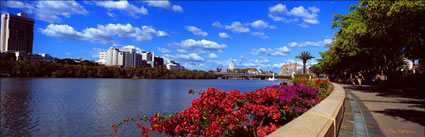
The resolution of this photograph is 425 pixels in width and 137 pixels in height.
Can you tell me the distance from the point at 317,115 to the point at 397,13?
11376mm

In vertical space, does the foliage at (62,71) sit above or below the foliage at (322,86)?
above

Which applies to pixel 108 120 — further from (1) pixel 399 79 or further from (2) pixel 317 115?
(1) pixel 399 79

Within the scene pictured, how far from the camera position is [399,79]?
36.7 meters

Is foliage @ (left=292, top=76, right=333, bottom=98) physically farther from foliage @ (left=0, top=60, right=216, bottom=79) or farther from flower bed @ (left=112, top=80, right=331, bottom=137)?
foliage @ (left=0, top=60, right=216, bottom=79)

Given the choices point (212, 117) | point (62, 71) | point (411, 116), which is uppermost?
point (62, 71)

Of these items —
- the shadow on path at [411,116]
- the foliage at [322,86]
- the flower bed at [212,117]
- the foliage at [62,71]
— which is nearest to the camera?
the flower bed at [212,117]

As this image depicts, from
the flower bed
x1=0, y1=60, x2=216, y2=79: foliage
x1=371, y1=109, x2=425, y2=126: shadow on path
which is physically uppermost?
x1=0, y1=60, x2=216, y2=79: foliage

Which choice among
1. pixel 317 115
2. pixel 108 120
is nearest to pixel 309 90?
pixel 317 115

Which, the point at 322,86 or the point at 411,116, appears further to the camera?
the point at 322,86

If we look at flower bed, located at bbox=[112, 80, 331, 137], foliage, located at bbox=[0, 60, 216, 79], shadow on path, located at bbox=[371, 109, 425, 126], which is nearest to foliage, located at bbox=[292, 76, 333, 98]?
shadow on path, located at bbox=[371, 109, 425, 126]

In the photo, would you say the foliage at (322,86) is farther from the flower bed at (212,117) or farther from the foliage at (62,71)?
the foliage at (62,71)

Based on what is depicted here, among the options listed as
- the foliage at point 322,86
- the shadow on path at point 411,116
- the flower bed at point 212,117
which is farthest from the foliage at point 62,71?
the shadow on path at point 411,116

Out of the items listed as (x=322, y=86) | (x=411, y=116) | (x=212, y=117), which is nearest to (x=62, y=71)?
(x=322, y=86)

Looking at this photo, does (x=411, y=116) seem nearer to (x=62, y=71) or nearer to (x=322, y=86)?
(x=322, y=86)
